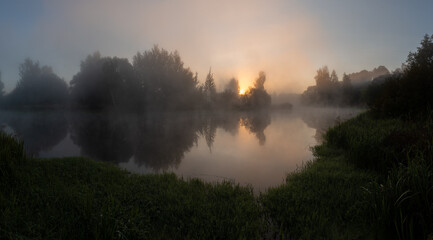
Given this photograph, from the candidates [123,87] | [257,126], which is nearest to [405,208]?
[257,126]

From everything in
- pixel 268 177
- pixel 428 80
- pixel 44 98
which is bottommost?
pixel 268 177

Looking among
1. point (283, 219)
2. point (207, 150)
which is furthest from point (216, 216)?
point (207, 150)

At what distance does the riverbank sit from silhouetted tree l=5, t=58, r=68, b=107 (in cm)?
7230

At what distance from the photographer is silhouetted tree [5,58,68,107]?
64.7 metres

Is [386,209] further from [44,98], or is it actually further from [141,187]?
[44,98]

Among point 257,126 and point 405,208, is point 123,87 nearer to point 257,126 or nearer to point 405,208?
point 257,126

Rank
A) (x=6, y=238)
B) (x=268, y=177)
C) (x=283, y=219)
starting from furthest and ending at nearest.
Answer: (x=268, y=177) < (x=283, y=219) < (x=6, y=238)

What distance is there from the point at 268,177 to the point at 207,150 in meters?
6.10

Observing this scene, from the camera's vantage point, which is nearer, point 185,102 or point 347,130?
point 347,130

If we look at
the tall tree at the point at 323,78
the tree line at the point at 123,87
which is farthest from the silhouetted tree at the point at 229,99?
the tall tree at the point at 323,78

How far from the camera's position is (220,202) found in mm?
5547

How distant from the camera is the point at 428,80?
1277 centimetres

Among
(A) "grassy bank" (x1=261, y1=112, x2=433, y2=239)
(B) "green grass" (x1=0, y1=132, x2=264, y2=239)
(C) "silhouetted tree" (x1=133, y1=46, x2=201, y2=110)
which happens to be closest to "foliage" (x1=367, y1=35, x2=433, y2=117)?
(A) "grassy bank" (x1=261, y1=112, x2=433, y2=239)

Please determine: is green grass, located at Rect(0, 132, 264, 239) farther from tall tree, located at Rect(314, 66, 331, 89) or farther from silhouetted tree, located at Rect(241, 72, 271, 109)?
tall tree, located at Rect(314, 66, 331, 89)
